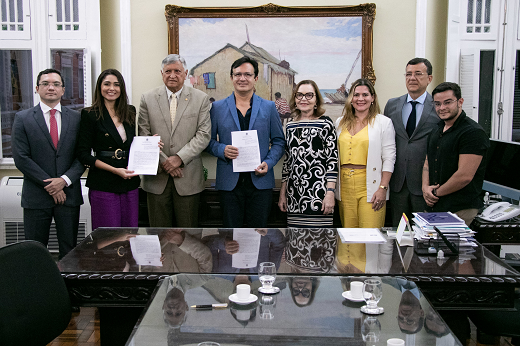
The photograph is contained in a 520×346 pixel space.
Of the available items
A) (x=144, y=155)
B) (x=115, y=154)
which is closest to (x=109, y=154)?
(x=115, y=154)

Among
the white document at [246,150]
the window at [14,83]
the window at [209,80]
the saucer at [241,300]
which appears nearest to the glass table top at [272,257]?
the saucer at [241,300]

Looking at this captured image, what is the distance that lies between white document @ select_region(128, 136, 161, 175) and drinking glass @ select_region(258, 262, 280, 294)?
1717 mm

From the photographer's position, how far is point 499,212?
3.43 meters

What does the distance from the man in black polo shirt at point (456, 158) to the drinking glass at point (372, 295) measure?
5.38 ft

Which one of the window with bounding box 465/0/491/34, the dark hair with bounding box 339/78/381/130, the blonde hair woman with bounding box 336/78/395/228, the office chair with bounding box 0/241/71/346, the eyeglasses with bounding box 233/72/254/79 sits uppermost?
the window with bounding box 465/0/491/34

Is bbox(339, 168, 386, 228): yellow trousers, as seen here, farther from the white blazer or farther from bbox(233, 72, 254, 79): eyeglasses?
bbox(233, 72, 254, 79): eyeglasses

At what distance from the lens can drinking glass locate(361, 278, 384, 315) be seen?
172 centimetres

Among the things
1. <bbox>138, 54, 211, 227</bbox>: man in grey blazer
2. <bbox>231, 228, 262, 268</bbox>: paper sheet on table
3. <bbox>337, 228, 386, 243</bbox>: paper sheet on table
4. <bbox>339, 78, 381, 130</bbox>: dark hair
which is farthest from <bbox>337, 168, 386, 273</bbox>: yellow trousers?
<bbox>138, 54, 211, 227</bbox>: man in grey blazer

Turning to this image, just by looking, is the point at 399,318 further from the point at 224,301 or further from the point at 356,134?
the point at 356,134

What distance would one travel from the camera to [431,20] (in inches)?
176

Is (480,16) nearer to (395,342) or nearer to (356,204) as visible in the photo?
(356,204)

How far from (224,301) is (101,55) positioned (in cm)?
342

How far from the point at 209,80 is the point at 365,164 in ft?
5.70

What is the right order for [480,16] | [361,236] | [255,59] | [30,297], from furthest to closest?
[255,59]
[480,16]
[361,236]
[30,297]
